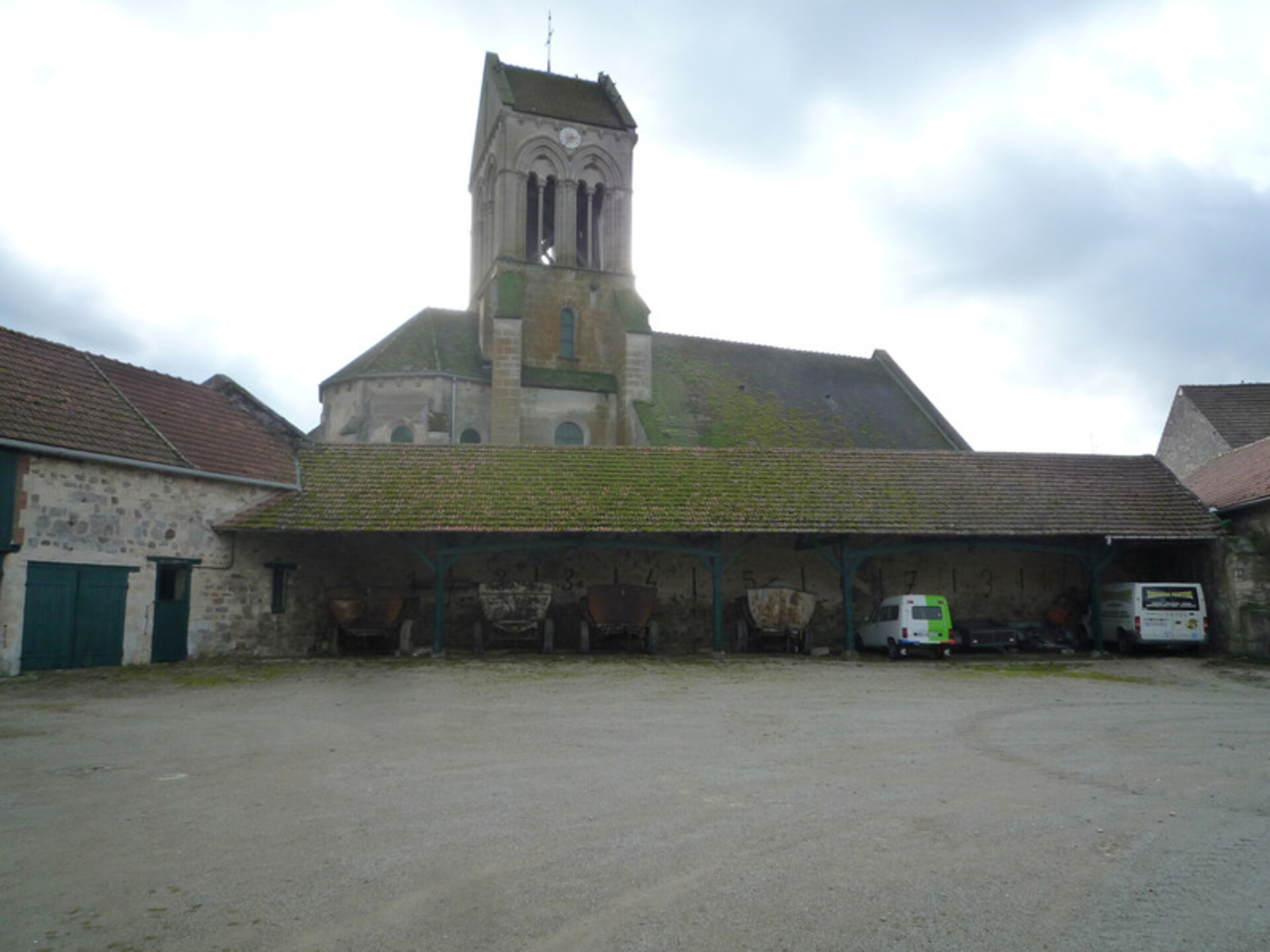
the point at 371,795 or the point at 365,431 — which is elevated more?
the point at 365,431

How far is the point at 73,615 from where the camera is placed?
14.2 m

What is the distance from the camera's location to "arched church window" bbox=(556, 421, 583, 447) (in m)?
28.2

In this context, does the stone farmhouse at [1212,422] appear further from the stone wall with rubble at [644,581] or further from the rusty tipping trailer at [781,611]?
the rusty tipping trailer at [781,611]

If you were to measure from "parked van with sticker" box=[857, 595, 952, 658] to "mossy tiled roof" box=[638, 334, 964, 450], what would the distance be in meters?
9.11

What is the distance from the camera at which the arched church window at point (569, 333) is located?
30.1 metres

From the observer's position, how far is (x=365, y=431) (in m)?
25.9

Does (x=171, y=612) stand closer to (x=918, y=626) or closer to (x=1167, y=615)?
(x=918, y=626)

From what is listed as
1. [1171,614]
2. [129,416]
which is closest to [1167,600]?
[1171,614]

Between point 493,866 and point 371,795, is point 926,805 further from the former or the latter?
point 371,795

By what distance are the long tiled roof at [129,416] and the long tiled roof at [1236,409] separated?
2741 cm

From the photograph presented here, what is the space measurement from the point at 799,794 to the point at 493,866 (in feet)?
8.59

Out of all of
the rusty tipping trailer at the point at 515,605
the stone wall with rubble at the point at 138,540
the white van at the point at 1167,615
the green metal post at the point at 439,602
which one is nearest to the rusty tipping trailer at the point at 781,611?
the rusty tipping trailer at the point at 515,605

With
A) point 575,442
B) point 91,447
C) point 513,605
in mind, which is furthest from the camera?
point 575,442

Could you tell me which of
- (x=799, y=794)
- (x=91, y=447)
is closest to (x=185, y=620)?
(x=91, y=447)
